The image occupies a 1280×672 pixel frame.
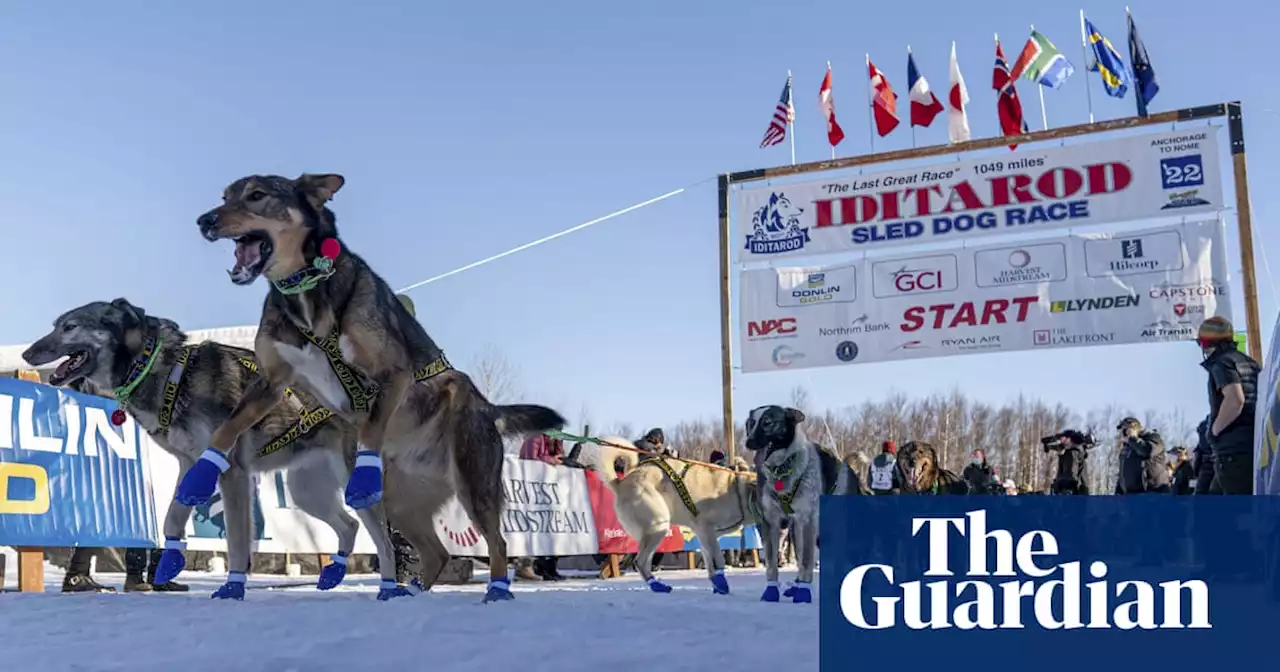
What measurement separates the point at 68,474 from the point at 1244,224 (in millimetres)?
13567

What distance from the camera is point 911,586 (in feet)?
10.1

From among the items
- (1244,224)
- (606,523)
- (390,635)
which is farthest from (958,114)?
(390,635)

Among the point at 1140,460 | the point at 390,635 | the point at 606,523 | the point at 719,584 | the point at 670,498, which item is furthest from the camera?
the point at 606,523

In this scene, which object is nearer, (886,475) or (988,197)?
(886,475)

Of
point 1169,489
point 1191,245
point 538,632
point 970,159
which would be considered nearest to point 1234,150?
point 1191,245

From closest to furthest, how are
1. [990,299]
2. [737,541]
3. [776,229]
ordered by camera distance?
[990,299], [776,229], [737,541]

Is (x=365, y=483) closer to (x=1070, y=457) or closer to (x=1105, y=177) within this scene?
(x=1070, y=457)

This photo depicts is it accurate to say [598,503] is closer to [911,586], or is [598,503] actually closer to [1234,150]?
[1234,150]

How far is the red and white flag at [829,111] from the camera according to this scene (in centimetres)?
1778

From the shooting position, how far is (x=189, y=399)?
6355 mm

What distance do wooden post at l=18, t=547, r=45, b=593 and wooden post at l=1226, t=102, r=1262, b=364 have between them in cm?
1286

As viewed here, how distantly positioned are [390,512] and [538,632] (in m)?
2.81

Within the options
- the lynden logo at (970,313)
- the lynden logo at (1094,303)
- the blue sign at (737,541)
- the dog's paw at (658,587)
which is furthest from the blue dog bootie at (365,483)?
the lynden logo at (1094,303)

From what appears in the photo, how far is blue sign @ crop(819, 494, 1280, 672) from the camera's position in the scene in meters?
2.97
